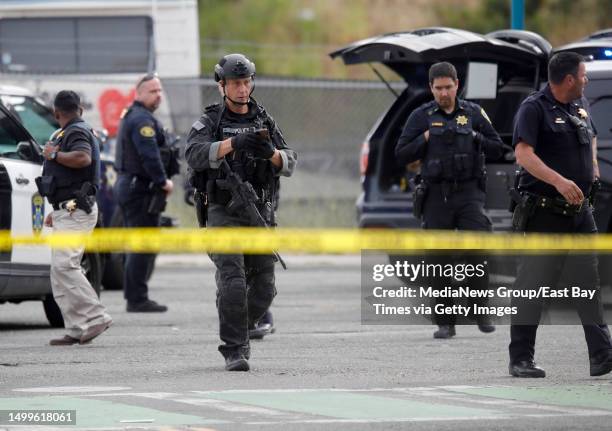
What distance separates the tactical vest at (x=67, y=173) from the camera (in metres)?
11.0

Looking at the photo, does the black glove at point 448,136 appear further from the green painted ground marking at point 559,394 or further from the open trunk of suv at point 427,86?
the green painted ground marking at point 559,394

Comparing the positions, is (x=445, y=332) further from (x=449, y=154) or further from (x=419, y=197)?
(x=449, y=154)

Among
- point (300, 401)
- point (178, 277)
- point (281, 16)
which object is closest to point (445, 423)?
point (300, 401)

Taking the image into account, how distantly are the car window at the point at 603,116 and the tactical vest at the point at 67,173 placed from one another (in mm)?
4015

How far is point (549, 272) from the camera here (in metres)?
8.98

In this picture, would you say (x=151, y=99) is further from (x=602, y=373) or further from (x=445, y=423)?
(x=445, y=423)

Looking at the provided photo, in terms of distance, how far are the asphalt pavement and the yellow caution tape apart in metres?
0.65

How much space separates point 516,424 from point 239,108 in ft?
10.0

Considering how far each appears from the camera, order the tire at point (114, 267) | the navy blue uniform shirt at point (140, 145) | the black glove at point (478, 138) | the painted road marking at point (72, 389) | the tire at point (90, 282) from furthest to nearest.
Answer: the tire at point (114, 267), the navy blue uniform shirt at point (140, 145), the tire at point (90, 282), the black glove at point (478, 138), the painted road marking at point (72, 389)

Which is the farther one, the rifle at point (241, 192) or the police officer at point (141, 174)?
the police officer at point (141, 174)

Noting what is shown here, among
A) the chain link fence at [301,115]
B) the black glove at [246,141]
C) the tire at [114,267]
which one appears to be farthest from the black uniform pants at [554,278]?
the chain link fence at [301,115]

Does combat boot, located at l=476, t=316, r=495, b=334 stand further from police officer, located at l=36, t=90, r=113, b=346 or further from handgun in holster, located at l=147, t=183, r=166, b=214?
handgun in holster, located at l=147, t=183, r=166, b=214

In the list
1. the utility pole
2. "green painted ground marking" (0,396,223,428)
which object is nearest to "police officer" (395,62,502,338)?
"green painted ground marking" (0,396,223,428)

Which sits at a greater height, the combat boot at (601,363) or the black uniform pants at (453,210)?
the black uniform pants at (453,210)
